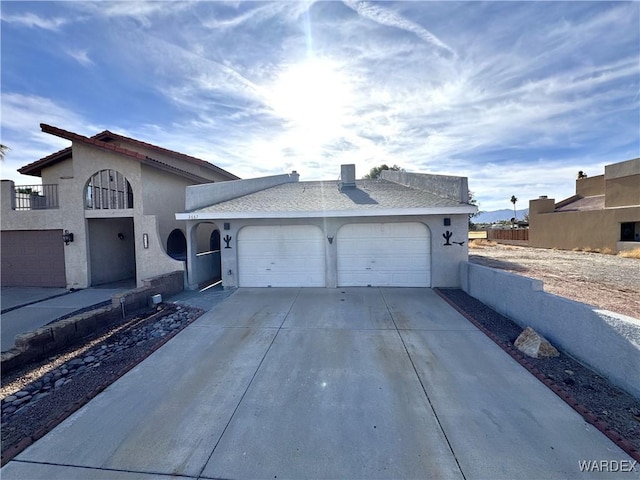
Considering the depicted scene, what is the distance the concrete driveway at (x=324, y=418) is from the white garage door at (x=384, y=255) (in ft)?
12.8

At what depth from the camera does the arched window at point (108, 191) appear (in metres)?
10.9

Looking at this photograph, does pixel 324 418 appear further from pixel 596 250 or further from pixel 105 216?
pixel 596 250

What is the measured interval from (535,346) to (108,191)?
1408cm

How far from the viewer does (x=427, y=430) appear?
3148 mm

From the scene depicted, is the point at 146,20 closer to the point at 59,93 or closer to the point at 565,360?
the point at 59,93

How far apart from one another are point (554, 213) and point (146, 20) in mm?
29289

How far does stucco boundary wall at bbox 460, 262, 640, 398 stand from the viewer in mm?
3727

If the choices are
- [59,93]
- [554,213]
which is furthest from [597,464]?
[554,213]

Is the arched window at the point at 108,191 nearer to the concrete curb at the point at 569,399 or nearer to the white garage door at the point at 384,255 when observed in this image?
the white garage door at the point at 384,255

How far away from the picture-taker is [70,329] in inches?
223

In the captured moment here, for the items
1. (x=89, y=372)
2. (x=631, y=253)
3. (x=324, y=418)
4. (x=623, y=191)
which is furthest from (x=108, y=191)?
(x=623, y=191)

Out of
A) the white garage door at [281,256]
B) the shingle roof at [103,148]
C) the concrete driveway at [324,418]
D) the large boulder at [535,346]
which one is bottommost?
the concrete driveway at [324,418]

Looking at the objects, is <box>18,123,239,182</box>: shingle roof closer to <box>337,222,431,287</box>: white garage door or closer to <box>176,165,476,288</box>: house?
<box>176,165,476,288</box>: house
